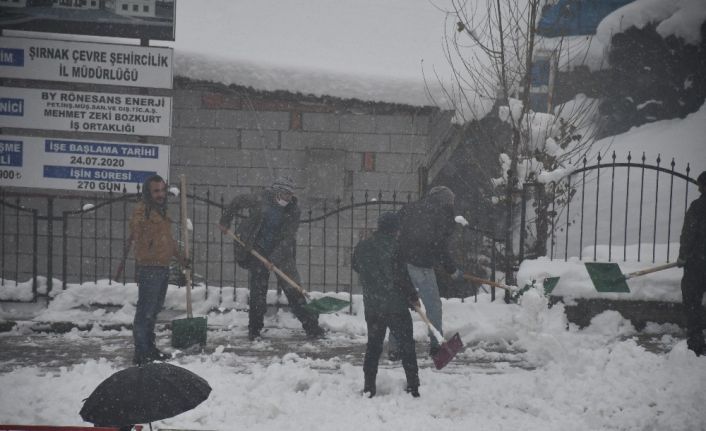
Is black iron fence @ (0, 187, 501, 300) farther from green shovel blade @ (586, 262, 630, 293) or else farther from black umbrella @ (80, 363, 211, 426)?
black umbrella @ (80, 363, 211, 426)

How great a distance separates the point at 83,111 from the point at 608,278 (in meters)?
8.00

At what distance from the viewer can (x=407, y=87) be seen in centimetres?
964

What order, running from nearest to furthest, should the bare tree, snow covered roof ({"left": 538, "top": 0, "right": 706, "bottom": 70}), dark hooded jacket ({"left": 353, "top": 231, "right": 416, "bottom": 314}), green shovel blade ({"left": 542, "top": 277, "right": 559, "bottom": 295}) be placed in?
dark hooded jacket ({"left": 353, "top": 231, "right": 416, "bottom": 314}) → green shovel blade ({"left": 542, "top": 277, "right": 559, "bottom": 295}) → the bare tree → snow covered roof ({"left": 538, "top": 0, "right": 706, "bottom": 70})

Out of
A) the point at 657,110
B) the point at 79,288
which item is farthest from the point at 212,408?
the point at 657,110

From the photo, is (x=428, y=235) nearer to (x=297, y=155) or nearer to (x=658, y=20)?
(x=297, y=155)

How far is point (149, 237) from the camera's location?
18.9 feet

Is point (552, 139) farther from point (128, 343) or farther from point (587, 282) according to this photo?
point (128, 343)

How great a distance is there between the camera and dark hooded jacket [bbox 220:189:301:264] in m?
6.88

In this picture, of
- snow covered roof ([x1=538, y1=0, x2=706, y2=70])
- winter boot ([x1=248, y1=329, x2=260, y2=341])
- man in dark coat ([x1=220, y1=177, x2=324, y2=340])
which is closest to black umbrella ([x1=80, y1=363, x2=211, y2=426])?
man in dark coat ([x1=220, y1=177, x2=324, y2=340])

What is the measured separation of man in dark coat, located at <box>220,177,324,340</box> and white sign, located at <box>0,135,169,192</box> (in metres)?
3.05

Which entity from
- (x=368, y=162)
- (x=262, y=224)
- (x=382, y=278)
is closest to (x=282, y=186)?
(x=262, y=224)

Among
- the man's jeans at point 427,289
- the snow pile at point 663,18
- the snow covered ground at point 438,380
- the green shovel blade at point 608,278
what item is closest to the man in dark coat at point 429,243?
the man's jeans at point 427,289

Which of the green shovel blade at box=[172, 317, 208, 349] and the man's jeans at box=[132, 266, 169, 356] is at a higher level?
the man's jeans at box=[132, 266, 169, 356]

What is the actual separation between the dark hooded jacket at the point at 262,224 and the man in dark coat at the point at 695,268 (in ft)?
13.8
